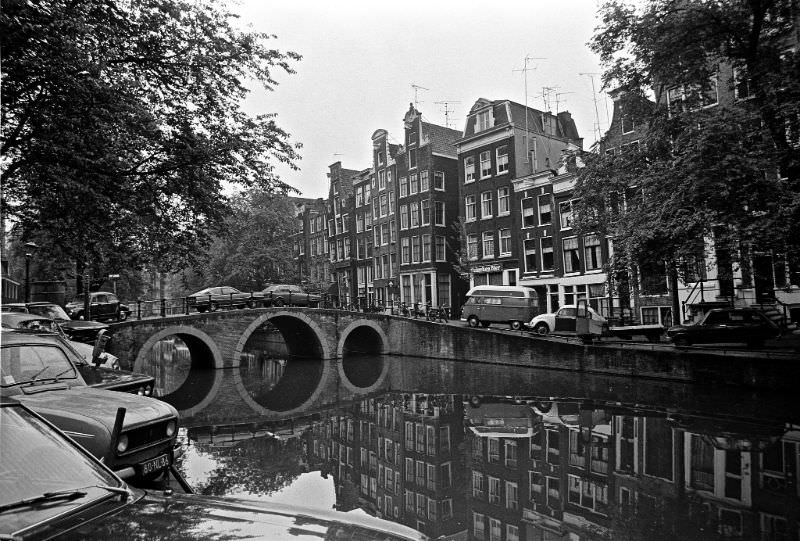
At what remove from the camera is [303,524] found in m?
2.53

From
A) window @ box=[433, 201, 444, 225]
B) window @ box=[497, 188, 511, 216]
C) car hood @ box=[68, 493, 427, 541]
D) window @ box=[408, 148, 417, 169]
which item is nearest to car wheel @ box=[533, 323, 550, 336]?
window @ box=[497, 188, 511, 216]

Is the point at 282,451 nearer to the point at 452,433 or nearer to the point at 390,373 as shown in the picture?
the point at 452,433

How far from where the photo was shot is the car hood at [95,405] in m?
5.27

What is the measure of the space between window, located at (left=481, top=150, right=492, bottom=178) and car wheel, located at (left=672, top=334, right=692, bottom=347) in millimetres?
20042

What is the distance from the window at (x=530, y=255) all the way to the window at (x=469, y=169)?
7104mm

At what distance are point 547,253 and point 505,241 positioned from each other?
12.1 feet

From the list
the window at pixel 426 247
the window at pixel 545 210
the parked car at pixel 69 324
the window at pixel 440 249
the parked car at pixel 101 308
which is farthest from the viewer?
the window at pixel 426 247

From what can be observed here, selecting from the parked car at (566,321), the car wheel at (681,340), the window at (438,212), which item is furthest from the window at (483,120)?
the car wheel at (681,340)

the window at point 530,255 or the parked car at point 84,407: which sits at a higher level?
the window at point 530,255

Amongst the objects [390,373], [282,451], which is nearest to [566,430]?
[282,451]

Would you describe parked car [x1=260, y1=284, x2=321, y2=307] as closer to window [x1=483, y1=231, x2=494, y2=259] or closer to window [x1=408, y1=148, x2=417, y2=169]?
window [x1=483, y1=231, x2=494, y2=259]

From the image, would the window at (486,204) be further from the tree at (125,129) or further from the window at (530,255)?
the tree at (125,129)

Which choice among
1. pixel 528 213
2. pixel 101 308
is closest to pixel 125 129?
pixel 101 308

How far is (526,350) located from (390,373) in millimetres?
6663
